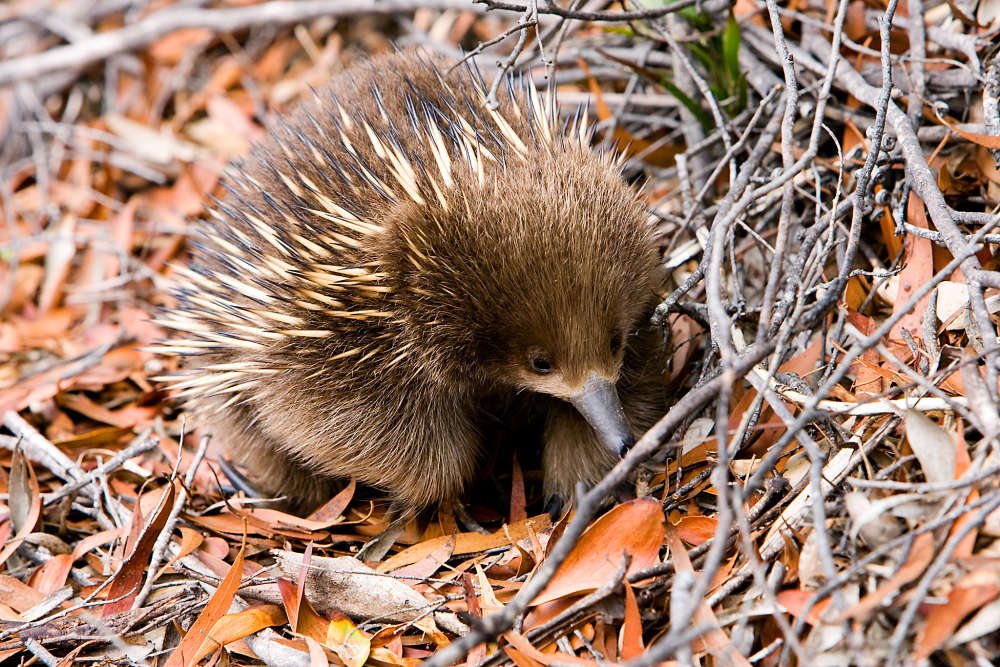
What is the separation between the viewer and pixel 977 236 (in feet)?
5.74

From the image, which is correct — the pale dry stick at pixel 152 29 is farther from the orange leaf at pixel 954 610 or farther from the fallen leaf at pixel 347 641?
the orange leaf at pixel 954 610

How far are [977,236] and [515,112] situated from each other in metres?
1.10

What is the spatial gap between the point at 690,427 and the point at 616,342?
44cm

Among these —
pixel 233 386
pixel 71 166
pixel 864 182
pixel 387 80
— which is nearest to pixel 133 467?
pixel 233 386

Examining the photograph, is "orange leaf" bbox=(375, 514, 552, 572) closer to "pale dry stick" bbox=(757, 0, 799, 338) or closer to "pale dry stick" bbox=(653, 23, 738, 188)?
"pale dry stick" bbox=(757, 0, 799, 338)

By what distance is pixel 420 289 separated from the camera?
206 centimetres

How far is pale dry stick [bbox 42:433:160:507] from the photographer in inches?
103

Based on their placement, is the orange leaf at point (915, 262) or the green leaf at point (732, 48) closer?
the orange leaf at point (915, 262)

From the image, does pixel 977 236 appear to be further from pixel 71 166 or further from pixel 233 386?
pixel 71 166

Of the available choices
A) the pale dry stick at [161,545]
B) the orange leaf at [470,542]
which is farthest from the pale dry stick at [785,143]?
the pale dry stick at [161,545]

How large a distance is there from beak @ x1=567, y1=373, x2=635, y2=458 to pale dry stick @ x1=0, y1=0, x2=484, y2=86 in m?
2.60

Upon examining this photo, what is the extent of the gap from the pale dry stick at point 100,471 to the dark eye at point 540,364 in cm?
129

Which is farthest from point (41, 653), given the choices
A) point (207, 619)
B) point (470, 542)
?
point (470, 542)

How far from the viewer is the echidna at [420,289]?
6.54ft
